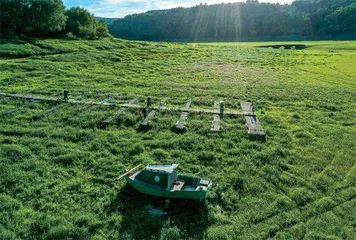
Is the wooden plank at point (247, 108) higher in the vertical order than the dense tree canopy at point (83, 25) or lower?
lower

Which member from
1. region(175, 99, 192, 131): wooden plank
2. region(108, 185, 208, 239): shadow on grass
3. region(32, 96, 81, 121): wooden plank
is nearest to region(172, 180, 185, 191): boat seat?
region(108, 185, 208, 239): shadow on grass

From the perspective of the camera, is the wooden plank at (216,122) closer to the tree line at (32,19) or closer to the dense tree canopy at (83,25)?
the tree line at (32,19)

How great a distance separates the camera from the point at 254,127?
15.4 metres

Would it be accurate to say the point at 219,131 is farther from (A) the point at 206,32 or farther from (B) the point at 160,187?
(A) the point at 206,32

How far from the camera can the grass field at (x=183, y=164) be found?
8.77 metres

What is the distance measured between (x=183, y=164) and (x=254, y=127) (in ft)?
17.0

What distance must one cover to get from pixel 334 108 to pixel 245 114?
7.22m

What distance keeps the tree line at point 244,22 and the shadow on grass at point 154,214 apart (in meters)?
107

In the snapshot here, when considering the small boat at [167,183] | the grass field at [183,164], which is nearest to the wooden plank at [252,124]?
the grass field at [183,164]

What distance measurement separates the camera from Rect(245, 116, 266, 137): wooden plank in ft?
47.7

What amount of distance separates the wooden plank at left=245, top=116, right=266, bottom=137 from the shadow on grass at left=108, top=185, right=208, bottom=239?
237 inches

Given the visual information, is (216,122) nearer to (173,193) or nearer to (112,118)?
(112,118)

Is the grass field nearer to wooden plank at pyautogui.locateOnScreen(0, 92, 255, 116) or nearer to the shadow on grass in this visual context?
the shadow on grass

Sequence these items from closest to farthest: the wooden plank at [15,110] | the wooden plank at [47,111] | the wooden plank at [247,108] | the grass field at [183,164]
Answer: the grass field at [183,164]
the wooden plank at [47,111]
the wooden plank at [15,110]
the wooden plank at [247,108]
